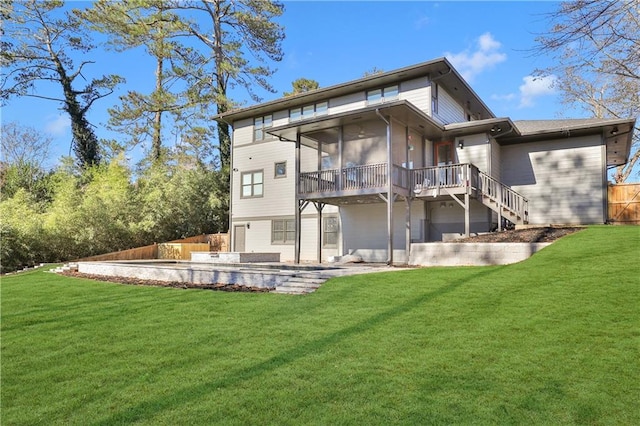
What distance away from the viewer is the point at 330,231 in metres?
18.4

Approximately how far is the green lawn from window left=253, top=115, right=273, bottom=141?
13709 mm

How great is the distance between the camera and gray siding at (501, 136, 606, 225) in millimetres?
15641

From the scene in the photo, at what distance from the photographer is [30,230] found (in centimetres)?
1941

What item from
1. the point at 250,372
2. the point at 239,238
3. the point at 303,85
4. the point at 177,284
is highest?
the point at 303,85

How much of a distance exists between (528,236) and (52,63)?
3347 cm

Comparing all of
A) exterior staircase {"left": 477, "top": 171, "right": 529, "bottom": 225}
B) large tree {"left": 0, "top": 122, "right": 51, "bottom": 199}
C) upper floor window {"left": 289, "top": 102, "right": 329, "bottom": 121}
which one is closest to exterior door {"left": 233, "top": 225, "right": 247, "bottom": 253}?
upper floor window {"left": 289, "top": 102, "right": 329, "bottom": 121}

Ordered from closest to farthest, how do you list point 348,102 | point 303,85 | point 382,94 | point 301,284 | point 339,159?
point 301,284 → point 339,159 → point 382,94 → point 348,102 → point 303,85

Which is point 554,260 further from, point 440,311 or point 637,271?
point 440,311

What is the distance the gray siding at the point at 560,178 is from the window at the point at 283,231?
32.0ft

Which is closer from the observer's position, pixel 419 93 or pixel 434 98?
pixel 419 93

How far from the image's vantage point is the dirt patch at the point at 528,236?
467 inches

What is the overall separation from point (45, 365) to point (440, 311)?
17.3 ft

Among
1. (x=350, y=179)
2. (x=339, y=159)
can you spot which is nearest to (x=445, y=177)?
(x=350, y=179)

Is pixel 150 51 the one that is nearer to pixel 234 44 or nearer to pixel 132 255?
pixel 234 44
